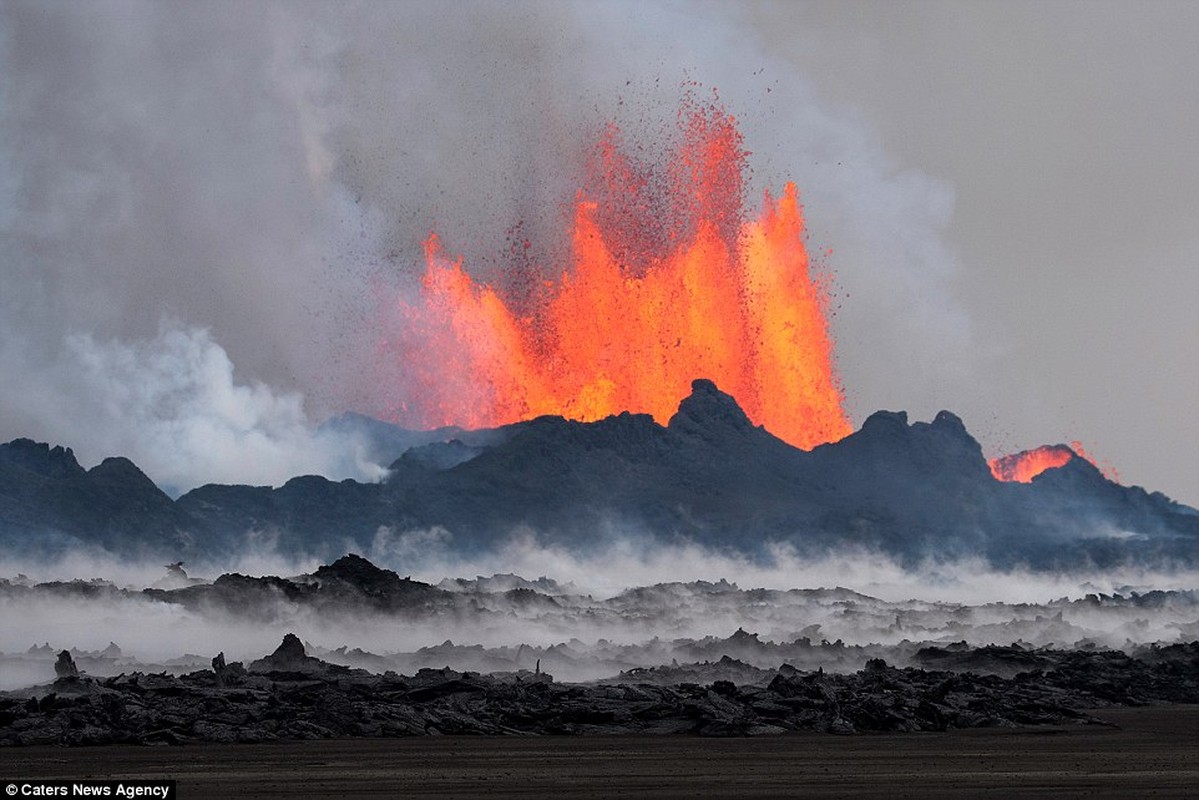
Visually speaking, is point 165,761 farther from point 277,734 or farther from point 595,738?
point 595,738

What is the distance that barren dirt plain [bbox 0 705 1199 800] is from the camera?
189 ft

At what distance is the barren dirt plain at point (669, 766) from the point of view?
57750 mm

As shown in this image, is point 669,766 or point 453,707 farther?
point 453,707

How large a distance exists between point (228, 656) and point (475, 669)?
3687 cm

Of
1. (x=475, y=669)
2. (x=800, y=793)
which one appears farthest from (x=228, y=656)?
(x=800, y=793)

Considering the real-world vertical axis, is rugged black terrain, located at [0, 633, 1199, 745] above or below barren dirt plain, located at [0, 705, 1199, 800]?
above

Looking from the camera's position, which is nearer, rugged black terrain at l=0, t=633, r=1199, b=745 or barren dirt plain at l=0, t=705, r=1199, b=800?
barren dirt plain at l=0, t=705, r=1199, b=800

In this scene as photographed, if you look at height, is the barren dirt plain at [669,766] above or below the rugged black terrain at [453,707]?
below

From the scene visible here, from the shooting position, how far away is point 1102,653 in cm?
15938

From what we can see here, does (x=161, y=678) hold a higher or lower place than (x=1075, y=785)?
higher

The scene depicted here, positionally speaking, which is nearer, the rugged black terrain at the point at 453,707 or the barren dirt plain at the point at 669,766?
the barren dirt plain at the point at 669,766

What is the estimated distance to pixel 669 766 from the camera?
68438 millimetres

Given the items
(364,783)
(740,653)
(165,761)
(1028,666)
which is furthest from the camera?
(740,653)

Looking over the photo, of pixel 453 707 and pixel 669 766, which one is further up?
pixel 453 707
